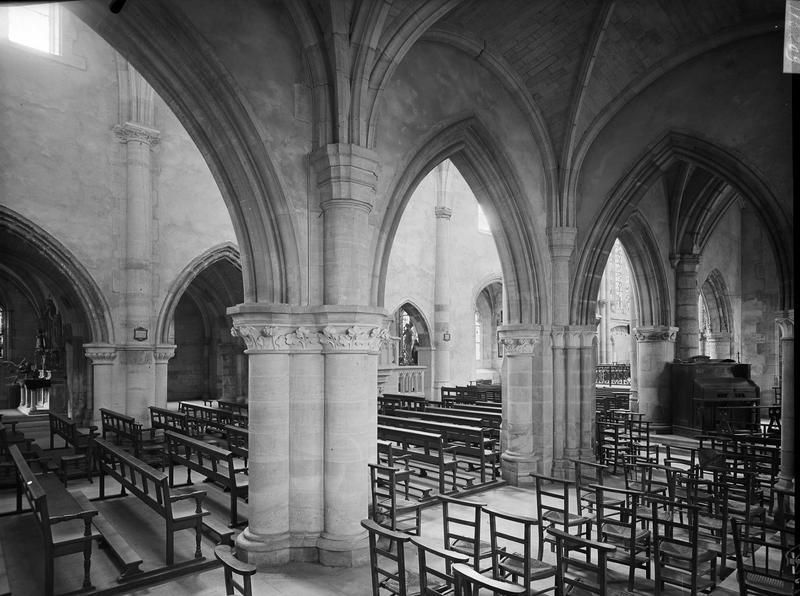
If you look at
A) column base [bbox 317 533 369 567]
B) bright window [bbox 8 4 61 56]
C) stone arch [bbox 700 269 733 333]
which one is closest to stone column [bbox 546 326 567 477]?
column base [bbox 317 533 369 567]

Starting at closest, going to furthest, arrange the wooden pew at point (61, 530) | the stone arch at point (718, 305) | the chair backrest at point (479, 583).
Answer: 1. the chair backrest at point (479, 583)
2. the wooden pew at point (61, 530)
3. the stone arch at point (718, 305)

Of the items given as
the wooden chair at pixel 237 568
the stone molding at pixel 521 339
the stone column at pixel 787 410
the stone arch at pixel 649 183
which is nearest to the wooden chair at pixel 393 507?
the wooden chair at pixel 237 568

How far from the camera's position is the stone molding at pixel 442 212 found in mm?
23594

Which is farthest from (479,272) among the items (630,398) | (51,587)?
(51,587)

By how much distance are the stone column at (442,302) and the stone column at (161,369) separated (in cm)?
1040

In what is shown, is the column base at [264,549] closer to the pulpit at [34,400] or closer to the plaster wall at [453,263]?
the plaster wall at [453,263]

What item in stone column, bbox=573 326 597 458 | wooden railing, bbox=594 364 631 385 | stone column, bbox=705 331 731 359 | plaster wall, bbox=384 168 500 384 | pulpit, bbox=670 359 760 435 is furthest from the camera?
wooden railing, bbox=594 364 631 385

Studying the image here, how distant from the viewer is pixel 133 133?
15500 millimetres

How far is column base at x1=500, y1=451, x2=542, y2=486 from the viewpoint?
34.0 ft

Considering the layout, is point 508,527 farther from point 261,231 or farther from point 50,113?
point 50,113

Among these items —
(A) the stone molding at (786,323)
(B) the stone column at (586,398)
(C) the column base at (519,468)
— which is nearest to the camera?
(A) the stone molding at (786,323)

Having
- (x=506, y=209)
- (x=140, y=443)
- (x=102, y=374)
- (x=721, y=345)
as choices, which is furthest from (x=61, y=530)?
(x=721, y=345)

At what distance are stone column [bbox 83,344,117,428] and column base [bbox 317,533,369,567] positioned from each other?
1069 cm

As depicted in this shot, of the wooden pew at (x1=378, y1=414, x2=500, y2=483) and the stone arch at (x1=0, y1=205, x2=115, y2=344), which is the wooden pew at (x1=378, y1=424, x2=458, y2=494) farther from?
the stone arch at (x1=0, y1=205, x2=115, y2=344)
